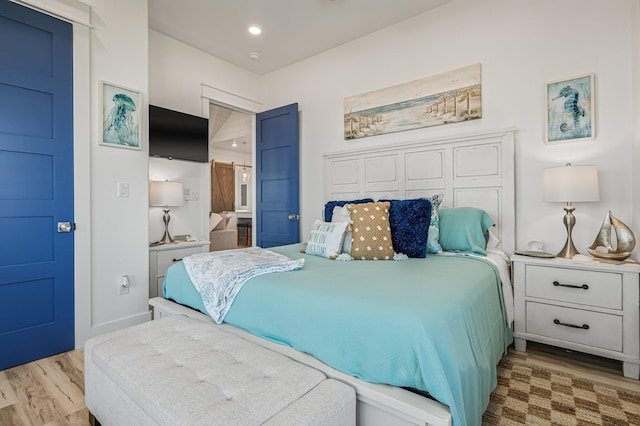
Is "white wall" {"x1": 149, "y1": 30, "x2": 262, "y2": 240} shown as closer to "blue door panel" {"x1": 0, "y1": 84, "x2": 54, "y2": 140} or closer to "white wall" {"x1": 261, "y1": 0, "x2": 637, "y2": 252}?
"blue door panel" {"x1": 0, "y1": 84, "x2": 54, "y2": 140}

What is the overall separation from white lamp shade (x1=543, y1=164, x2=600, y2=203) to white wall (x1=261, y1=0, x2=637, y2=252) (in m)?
0.29

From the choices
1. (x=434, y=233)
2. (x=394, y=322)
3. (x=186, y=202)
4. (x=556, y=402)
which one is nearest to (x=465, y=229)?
(x=434, y=233)

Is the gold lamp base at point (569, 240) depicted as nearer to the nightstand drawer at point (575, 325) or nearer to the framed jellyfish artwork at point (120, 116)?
the nightstand drawer at point (575, 325)

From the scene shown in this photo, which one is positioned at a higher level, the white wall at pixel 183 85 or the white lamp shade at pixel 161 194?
the white wall at pixel 183 85

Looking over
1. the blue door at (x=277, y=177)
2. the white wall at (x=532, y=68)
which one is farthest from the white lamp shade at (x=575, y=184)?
the blue door at (x=277, y=177)

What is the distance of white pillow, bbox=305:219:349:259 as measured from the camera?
7.69 feet

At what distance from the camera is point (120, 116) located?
2.68 m

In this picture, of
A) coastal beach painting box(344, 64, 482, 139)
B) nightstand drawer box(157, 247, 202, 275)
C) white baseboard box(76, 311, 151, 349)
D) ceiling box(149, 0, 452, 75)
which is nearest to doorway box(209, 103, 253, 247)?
ceiling box(149, 0, 452, 75)

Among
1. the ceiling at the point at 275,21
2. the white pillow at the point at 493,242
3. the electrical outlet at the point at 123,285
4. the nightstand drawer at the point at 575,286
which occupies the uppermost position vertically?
the ceiling at the point at 275,21

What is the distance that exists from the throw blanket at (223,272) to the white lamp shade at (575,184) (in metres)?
1.82

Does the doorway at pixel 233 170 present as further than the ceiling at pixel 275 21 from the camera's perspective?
Yes

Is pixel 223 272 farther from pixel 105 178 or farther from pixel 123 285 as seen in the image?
pixel 105 178

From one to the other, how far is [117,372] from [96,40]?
2.57 meters

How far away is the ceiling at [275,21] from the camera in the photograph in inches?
116
